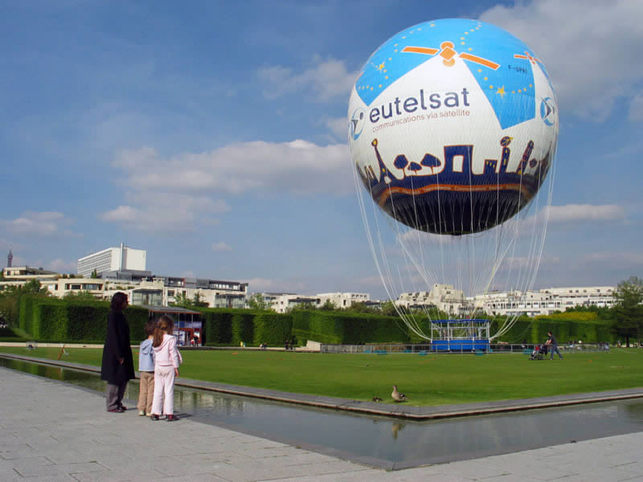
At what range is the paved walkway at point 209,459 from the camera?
6059 mm

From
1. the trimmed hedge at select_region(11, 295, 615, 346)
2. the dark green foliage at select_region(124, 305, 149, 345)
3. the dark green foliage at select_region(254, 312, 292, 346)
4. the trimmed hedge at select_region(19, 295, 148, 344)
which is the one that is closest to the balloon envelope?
the trimmed hedge at select_region(11, 295, 615, 346)

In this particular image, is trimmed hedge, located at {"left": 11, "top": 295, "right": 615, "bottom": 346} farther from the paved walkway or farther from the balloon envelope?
the paved walkway

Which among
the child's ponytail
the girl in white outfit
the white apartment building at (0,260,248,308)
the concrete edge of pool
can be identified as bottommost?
the concrete edge of pool

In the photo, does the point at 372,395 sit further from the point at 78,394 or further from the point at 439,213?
the point at 439,213

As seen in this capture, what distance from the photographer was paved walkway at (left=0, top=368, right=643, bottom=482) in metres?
6.06

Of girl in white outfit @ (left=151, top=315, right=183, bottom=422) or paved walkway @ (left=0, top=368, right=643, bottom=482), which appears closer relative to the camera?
paved walkway @ (left=0, top=368, right=643, bottom=482)

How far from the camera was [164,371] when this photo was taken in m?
9.81

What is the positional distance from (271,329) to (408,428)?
55.3 metres

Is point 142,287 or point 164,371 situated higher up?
point 142,287

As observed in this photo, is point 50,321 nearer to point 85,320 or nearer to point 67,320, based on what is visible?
point 67,320

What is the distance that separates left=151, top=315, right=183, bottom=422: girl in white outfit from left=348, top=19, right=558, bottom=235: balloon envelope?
857 inches

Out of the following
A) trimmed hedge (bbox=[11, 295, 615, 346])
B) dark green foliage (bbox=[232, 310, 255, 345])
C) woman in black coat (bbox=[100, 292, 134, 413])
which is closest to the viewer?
woman in black coat (bbox=[100, 292, 134, 413])

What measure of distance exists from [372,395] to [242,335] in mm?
50498

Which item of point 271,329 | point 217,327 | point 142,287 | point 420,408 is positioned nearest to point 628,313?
point 271,329
